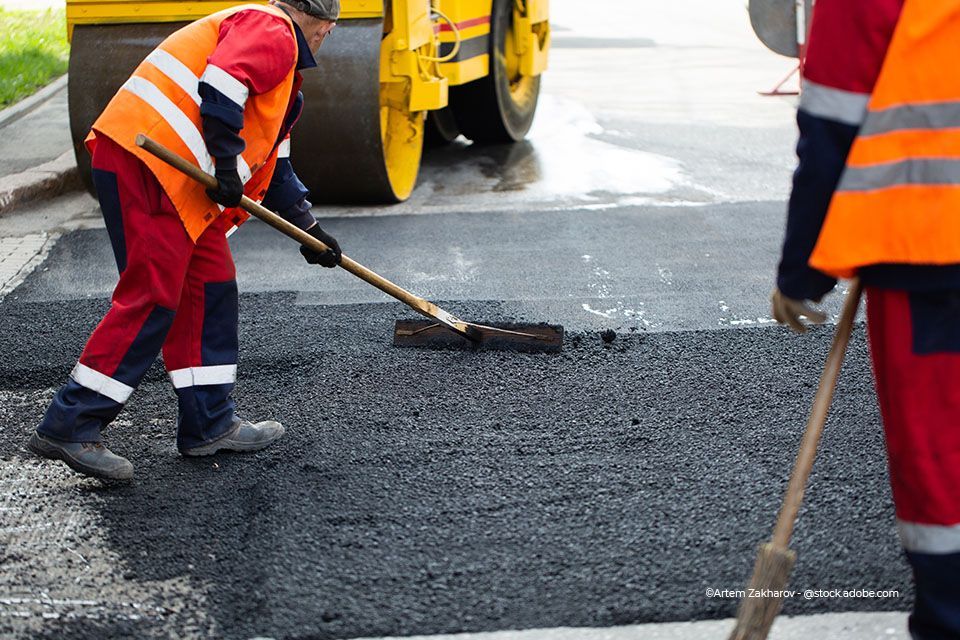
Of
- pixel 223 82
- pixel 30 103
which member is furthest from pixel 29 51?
pixel 223 82

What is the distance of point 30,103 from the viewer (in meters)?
9.34

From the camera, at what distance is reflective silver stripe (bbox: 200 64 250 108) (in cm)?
328

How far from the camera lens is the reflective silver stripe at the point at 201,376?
3619 mm

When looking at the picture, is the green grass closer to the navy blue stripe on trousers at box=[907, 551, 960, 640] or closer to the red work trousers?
the red work trousers

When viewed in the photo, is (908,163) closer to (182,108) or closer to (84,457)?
(182,108)

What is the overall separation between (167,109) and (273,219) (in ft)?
1.50

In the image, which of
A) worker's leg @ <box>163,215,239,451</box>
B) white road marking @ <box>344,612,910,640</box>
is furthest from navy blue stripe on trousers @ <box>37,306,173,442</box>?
white road marking @ <box>344,612,910,640</box>

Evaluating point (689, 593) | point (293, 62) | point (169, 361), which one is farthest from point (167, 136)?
point (689, 593)

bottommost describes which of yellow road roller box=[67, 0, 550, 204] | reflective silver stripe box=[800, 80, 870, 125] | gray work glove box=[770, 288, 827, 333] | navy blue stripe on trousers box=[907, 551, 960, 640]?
yellow road roller box=[67, 0, 550, 204]

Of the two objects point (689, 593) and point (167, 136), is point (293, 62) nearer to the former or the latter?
point (167, 136)

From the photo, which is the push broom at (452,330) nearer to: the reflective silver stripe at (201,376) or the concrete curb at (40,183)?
the reflective silver stripe at (201,376)

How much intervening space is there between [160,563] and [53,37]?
1026 centimetres

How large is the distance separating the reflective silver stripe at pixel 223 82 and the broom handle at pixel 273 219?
0.21m

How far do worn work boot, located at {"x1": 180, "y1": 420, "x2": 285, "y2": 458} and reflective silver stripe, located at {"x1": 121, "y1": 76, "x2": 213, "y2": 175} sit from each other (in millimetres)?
834
